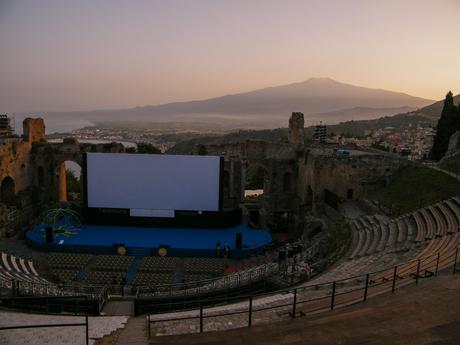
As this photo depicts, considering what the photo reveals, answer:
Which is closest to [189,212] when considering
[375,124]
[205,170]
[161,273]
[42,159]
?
[205,170]

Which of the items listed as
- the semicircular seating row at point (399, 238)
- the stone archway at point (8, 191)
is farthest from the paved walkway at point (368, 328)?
the stone archway at point (8, 191)

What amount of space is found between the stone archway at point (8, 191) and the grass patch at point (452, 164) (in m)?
29.2

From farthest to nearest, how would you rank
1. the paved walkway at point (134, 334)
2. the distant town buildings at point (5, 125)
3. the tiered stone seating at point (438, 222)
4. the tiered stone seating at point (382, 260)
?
1. the distant town buildings at point (5, 125)
2. the tiered stone seating at point (438, 222)
3. the tiered stone seating at point (382, 260)
4. the paved walkway at point (134, 334)

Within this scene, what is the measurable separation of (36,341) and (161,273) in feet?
46.0

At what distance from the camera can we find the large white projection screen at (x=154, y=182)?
29609mm

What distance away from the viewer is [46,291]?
52.9ft

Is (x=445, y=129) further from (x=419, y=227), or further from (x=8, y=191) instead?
(x=8, y=191)

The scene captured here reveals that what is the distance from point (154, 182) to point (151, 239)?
451 centimetres

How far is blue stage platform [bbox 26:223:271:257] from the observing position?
83.0 ft

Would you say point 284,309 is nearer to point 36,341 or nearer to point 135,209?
point 36,341

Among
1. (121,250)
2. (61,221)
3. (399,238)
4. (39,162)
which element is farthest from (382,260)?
(39,162)

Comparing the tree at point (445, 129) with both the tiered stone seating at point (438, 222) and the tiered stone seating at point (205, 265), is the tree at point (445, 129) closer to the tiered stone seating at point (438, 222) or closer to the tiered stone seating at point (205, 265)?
the tiered stone seating at point (438, 222)

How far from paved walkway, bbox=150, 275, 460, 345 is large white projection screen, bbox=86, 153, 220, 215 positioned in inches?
857

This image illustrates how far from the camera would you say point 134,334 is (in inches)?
308
